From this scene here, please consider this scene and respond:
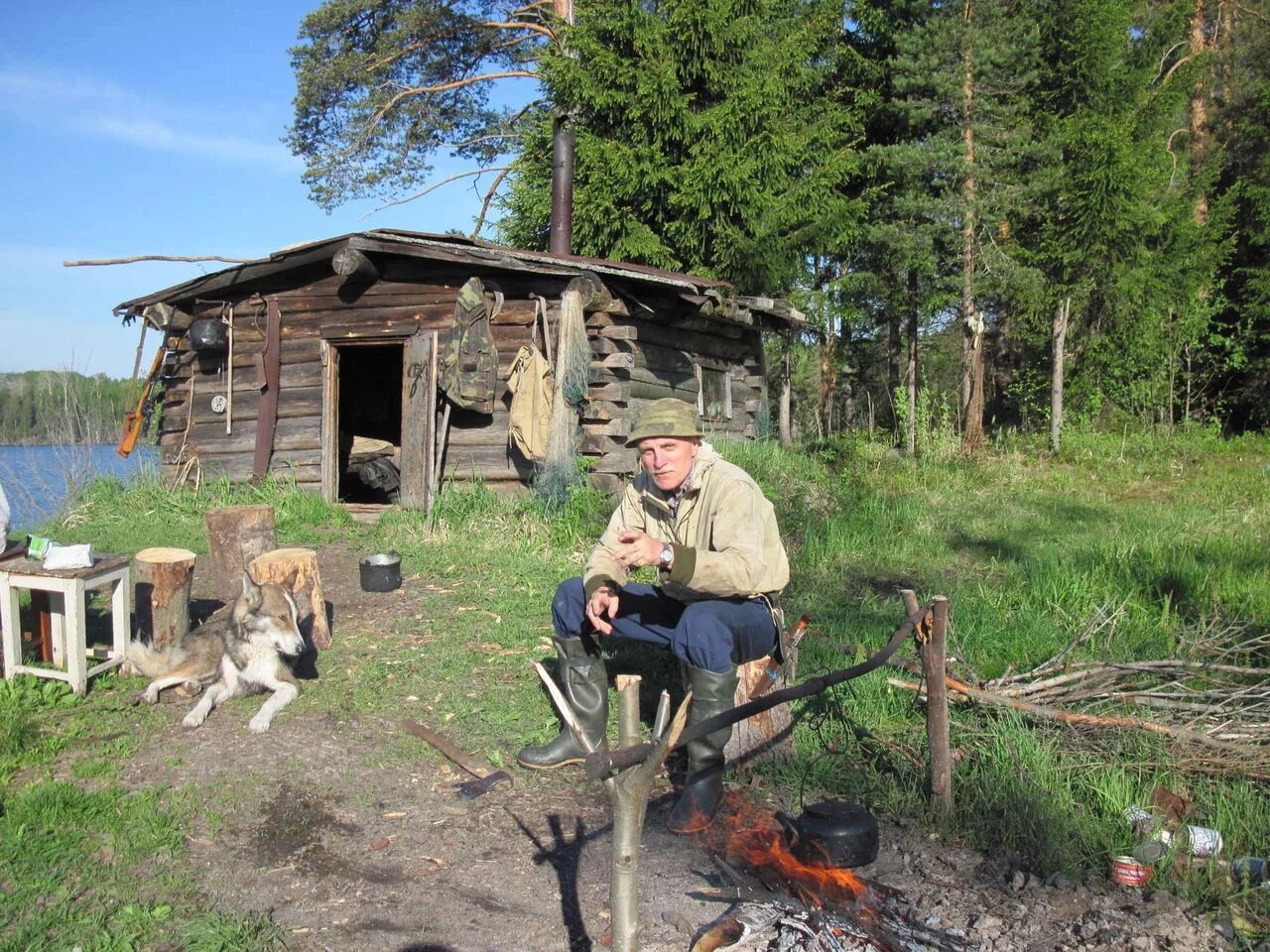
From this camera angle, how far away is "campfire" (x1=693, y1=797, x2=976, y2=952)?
2.70m

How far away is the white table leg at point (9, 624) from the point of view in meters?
5.22

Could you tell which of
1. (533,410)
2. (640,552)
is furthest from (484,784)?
(533,410)

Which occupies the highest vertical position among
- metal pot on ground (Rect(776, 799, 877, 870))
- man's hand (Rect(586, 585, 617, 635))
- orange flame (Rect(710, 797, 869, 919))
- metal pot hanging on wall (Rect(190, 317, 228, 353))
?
metal pot hanging on wall (Rect(190, 317, 228, 353))

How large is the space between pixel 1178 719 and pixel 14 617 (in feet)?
19.9

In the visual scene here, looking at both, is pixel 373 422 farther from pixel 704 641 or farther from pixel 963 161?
pixel 704 641

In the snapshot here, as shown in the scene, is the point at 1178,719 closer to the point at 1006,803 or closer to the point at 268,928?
the point at 1006,803

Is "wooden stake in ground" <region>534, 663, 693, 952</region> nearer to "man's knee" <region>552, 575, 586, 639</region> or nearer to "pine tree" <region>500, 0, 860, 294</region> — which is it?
"man's knee" <region>552, 575, 586, 639</region>

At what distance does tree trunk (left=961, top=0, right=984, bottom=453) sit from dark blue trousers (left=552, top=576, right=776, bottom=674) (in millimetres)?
14228

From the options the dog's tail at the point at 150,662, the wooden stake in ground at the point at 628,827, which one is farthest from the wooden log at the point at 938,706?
the dog's tail at the point at 150,662

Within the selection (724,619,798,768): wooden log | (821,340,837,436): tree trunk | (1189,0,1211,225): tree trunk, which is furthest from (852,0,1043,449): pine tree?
(724,619,798,768): wooden log

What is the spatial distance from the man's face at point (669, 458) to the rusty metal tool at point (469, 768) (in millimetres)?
1577

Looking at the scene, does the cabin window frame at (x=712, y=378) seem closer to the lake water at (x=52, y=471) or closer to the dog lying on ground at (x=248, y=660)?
the lake water at (x=52, y=471)

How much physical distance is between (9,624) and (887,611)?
549 cm

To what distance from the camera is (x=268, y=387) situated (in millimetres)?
11680
